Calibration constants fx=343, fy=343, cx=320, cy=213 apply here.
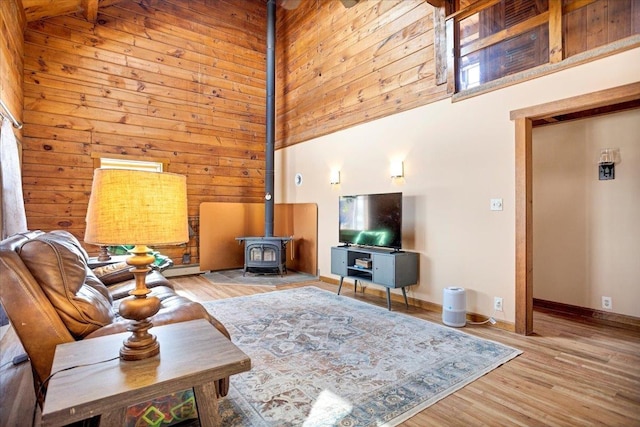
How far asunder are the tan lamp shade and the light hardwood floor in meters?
1.55

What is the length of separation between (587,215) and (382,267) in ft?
7.71

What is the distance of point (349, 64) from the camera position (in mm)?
5242

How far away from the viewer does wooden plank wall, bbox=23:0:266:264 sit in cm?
492

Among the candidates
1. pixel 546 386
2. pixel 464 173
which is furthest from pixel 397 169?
pixel 546 386

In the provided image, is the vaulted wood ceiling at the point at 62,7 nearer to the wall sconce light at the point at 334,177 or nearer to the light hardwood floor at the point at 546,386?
the wall sconce light at the point at 334,177

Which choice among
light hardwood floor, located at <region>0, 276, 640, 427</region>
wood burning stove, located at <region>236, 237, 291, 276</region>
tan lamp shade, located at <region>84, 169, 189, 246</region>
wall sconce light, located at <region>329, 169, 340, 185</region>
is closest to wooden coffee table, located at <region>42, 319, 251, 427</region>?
tan lamp shade, located at <region>84, 169, 189, 246</region>

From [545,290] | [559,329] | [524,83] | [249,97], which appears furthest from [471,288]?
[249,97]

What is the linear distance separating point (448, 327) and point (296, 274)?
321 centimetres

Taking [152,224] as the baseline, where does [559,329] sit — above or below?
below

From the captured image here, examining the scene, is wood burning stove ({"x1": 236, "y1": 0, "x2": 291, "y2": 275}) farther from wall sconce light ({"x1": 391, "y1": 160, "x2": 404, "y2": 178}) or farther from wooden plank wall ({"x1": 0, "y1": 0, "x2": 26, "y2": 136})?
wooden plank wall ({"x1": 0, "y1": 0, "x2": 26, "y2": 136})

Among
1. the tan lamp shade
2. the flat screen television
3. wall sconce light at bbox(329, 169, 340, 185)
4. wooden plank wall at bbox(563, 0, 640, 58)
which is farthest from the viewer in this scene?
wall sconce light at bbox(329, 169, 340, 185)

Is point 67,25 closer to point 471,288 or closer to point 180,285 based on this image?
point 180,285

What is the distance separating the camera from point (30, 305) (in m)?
1.36

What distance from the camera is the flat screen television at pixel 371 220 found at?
411 centimetres
